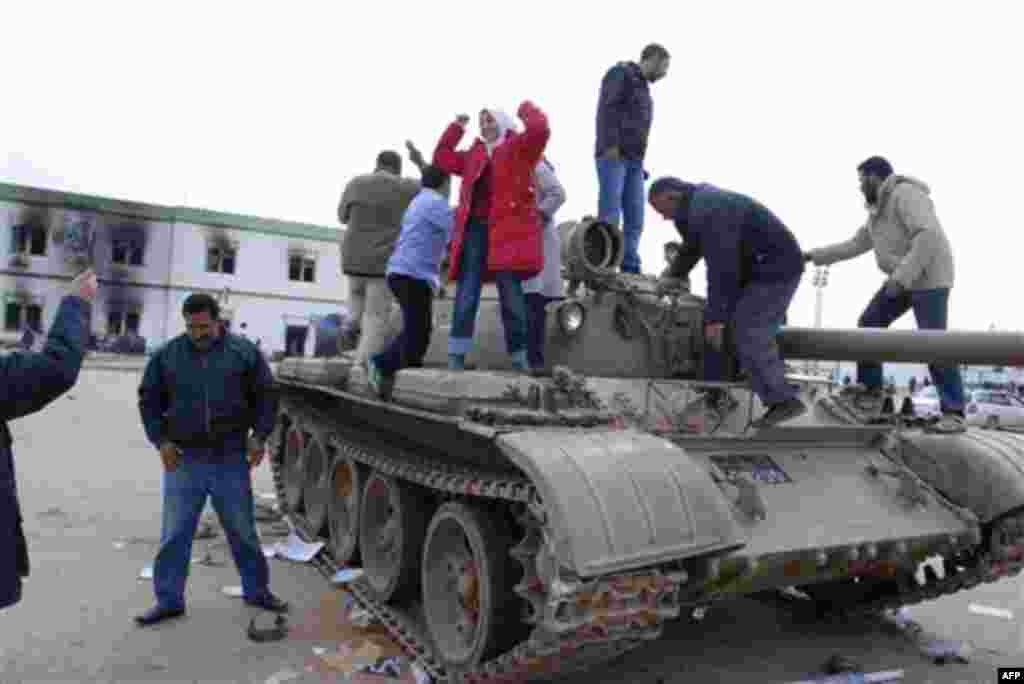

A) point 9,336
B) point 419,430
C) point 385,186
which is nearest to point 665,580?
point 419,430

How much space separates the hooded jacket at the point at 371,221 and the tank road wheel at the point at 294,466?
1800 millimetres

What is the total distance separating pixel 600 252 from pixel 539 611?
287cm

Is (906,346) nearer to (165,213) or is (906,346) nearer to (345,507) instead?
(345,507)

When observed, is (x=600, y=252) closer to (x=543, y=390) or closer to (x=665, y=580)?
(x=543, y=390)

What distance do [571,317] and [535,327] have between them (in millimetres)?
249

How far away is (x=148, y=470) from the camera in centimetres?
1145

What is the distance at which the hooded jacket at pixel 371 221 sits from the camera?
817cm

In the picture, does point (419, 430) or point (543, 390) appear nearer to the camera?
point (543, 390)

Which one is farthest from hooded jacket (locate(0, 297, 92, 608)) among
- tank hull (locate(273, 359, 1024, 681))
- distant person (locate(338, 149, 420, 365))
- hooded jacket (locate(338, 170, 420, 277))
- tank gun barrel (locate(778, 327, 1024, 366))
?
hooded jacket (locate(338, 170, 420, 277))

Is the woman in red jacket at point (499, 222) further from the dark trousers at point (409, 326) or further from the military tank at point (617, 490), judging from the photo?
the military tank at point (617, 490)

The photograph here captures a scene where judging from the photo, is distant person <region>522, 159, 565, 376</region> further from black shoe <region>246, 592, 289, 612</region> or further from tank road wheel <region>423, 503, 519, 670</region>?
black shoe <region>246, 592, 289, 612</region>

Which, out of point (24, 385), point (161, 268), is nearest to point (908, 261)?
point (24, 385)

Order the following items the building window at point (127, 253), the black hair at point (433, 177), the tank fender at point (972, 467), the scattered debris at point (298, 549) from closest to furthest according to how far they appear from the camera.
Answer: the tank fender at point (972, 467) → the black hair at point (433, 177) → the scattered debris at point (298, 549) → the building window at point (127, 253)

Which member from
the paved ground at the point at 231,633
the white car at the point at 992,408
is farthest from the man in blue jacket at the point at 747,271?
the white car at the point at 992,408
